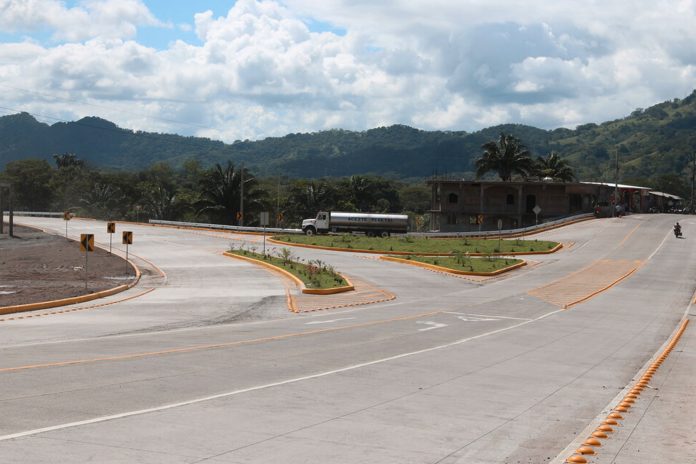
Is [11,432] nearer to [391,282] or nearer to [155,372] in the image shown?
[155,372]

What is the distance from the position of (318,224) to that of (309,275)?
4215 cm

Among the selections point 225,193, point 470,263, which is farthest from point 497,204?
point 470,263

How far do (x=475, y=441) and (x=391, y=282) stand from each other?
3080 centimetres

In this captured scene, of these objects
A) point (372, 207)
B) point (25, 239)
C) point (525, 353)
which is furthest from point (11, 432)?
point (372, 207)

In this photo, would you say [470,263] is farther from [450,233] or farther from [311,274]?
[450,233]

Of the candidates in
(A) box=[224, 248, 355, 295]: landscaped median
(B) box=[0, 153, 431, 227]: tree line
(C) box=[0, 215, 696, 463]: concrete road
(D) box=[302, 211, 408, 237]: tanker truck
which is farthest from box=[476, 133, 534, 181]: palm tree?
(C) box=[0, 215, 696, 463]: concrete road

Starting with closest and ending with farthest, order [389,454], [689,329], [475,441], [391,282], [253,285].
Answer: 1. [389,454]
2. [475,441]
3. [689,329]
4. [253,285]
5. [391,282]

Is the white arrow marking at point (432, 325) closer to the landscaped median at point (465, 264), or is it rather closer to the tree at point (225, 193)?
the landscaped median at point (465, 264)

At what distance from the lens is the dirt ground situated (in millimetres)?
32594

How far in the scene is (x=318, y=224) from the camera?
269 ft

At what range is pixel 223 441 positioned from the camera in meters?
9.34

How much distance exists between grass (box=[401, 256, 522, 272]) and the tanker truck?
79.3 feet

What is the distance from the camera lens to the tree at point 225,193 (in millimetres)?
96500

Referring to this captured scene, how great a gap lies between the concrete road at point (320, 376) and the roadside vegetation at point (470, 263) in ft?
40.3
